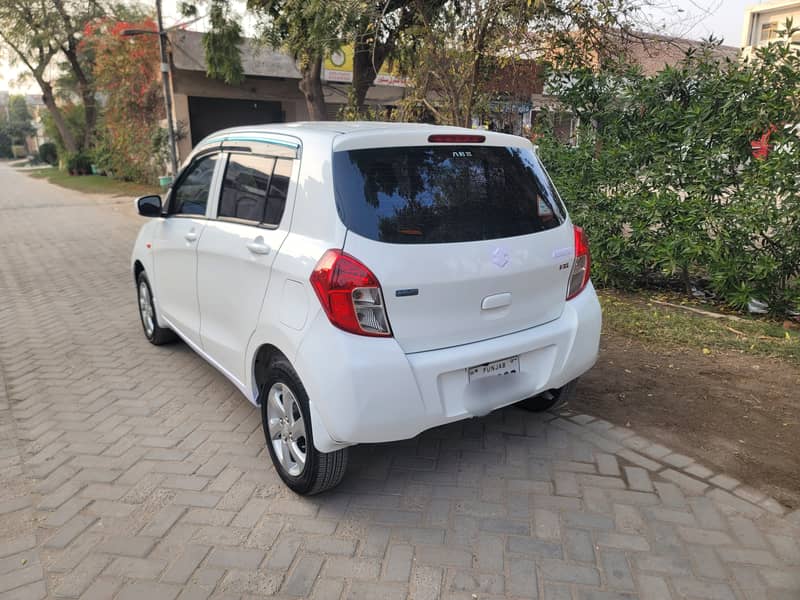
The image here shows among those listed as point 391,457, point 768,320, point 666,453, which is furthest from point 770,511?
point 768,320

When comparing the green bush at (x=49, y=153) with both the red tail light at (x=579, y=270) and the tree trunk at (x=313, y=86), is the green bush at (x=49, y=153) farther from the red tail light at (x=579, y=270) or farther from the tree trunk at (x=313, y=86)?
the red tail light at (x=579, y=270)

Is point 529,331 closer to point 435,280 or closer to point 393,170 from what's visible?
point 435,280

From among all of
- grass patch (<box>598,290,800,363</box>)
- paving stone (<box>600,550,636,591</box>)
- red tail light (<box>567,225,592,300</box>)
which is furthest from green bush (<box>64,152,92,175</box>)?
paving stone (<box>600,550,636,591</box>)

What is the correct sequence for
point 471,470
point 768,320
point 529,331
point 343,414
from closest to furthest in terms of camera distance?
point 343,414
point 529,331
point 471,470
point 768,320

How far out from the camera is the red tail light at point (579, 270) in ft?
11.2

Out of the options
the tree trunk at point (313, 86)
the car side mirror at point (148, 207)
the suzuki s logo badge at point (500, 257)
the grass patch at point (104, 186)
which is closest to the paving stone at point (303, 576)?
the suzuki s logo badge at point (500, 257)

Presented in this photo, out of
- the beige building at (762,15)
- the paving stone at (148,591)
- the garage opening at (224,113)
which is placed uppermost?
the beige building at (762,15)

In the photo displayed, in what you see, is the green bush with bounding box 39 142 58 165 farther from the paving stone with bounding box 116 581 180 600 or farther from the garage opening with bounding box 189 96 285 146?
the paving stone with bounding box 116 581 180 600

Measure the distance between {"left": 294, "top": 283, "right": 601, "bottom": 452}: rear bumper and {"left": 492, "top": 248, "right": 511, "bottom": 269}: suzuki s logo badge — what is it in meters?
0.37

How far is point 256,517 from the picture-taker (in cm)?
298

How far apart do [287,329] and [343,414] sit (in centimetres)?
52

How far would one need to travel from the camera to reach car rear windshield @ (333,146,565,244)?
280 centimetres

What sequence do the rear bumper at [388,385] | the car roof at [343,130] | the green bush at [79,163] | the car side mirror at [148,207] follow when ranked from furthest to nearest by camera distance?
the green bush at [79,163]
the car side mirror at [148,207]
the car roof at [343,130]
the rear bumper at [388,385]

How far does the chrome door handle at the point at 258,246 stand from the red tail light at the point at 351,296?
1.86ft
